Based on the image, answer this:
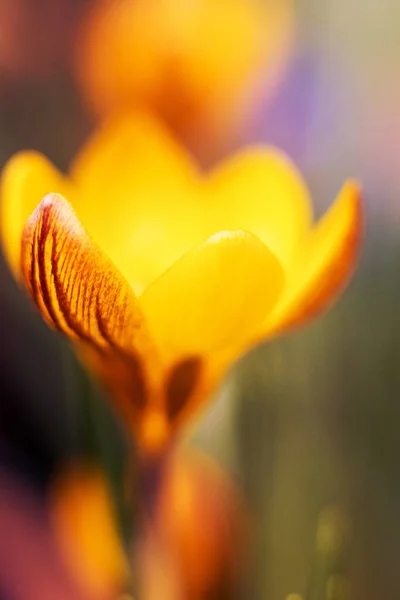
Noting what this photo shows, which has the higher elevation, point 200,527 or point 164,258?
point 164,258

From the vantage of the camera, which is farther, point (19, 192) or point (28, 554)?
point (28, 554)

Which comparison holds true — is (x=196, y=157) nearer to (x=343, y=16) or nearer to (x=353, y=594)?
(x=343, y=16)

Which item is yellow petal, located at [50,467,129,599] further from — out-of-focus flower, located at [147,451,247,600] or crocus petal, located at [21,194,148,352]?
crocus petal, located at [21,194,148,352]

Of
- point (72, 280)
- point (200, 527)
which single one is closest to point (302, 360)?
point (200, 527)

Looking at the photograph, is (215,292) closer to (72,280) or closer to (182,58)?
(72,280)

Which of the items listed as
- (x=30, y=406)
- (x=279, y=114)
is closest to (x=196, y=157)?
(x=279, y=114)
